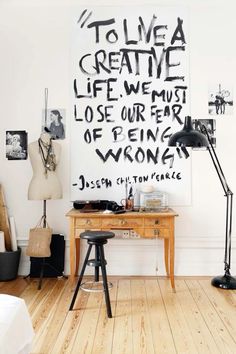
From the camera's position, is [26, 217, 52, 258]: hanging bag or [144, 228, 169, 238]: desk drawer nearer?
[144, 228, 169, 238]: desk drawer

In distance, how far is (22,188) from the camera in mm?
4285

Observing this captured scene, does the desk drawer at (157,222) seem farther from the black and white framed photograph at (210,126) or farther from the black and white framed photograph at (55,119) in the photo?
the black and white framed photograph at (55,119)

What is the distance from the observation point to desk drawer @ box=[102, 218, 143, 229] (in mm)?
3775

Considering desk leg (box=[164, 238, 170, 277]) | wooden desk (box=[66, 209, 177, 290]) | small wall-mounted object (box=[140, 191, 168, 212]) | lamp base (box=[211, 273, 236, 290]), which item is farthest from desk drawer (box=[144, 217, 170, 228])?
lamp base (box=[211, 273, 236, 290])

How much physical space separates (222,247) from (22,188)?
87.6 inches

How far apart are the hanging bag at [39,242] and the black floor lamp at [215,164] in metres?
1.49

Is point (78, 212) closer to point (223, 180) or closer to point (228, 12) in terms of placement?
point (223, 180)

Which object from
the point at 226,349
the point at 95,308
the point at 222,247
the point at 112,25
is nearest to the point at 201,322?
the point at 226,349

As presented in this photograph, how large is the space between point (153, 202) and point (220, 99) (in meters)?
1.33

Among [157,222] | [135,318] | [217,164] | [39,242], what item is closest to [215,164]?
[217,164]

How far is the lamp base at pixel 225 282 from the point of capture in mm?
3791

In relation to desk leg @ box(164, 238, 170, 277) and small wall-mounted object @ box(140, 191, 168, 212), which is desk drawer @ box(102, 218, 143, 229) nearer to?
small wall-mounted object @ box(140, 191, 168, 212)

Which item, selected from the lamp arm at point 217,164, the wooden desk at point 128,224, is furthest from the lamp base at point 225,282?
the lamp arm at point 217,164

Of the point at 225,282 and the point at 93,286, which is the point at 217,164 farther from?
the point at 93,286
